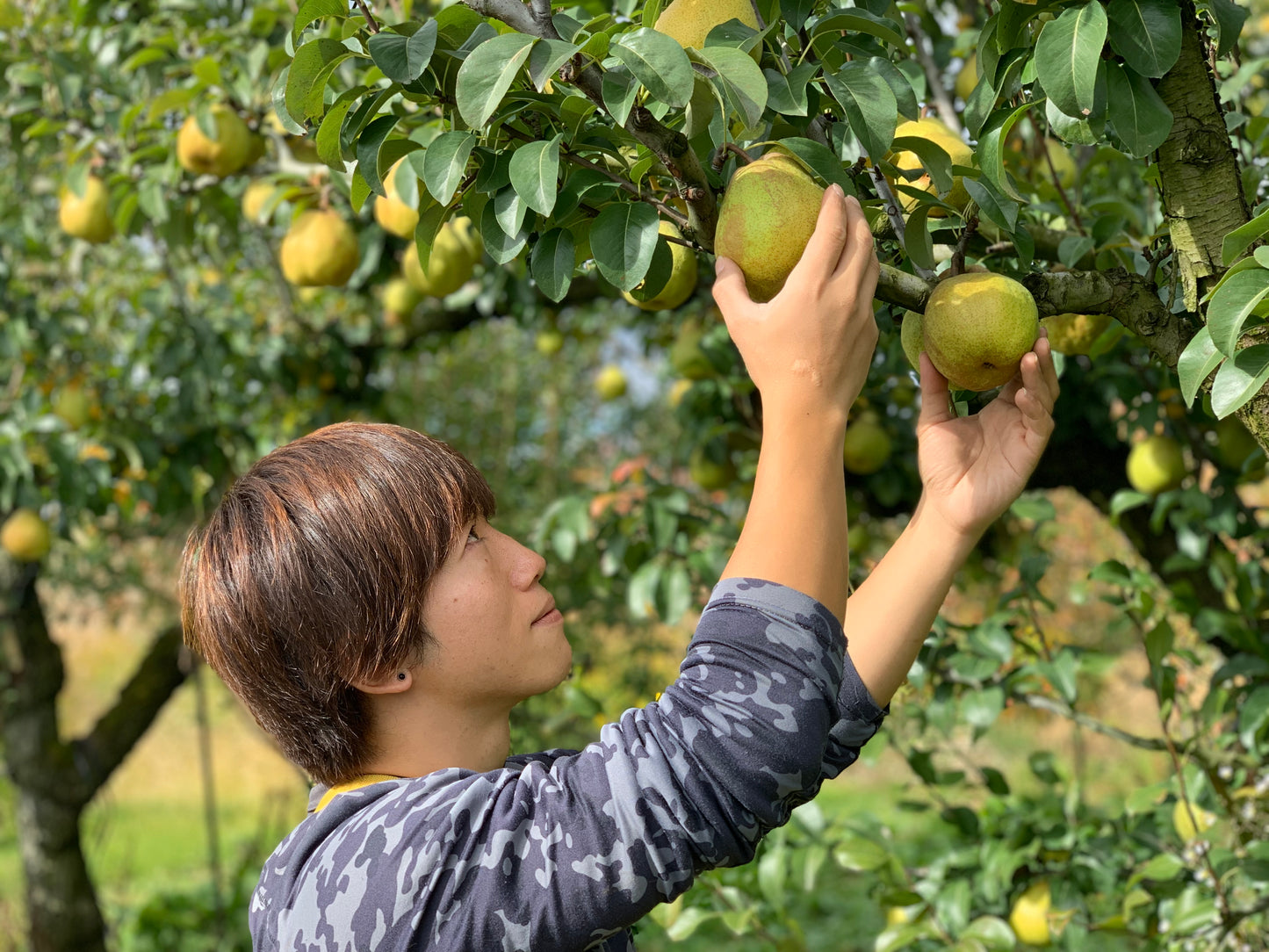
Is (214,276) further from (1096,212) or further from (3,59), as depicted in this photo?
(1096,212)

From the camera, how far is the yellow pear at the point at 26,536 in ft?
10.9

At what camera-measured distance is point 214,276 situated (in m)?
4.18

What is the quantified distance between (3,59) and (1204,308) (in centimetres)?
265

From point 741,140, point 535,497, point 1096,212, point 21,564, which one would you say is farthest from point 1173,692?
point 535,497

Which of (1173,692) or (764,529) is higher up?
(764,529)

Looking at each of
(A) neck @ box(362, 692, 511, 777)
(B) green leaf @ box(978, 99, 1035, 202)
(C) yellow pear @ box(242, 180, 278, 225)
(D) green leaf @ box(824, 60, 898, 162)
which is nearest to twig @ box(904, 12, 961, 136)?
(B) green leaf @ box(978, 99, 1035, 202)

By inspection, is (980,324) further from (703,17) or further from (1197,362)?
(703,17)

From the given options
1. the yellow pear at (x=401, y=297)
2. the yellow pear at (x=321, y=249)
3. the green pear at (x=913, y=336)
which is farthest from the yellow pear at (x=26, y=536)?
the green pear at (x=913, y=336)

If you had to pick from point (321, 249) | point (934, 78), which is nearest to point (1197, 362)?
point (934, 78)

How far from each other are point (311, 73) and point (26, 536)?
2895 mm

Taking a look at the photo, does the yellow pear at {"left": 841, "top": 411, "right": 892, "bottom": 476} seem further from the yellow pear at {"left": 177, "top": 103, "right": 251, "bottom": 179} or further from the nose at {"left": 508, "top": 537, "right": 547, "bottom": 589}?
the nose at {"left": 508, "top": 537, "right": 547, "bottom": 589}

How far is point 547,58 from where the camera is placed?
2.52 feet

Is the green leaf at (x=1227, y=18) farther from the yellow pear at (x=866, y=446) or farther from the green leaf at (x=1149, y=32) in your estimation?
the yellow pear at (x=866, y=446)

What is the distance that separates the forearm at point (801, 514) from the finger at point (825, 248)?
0.09m
